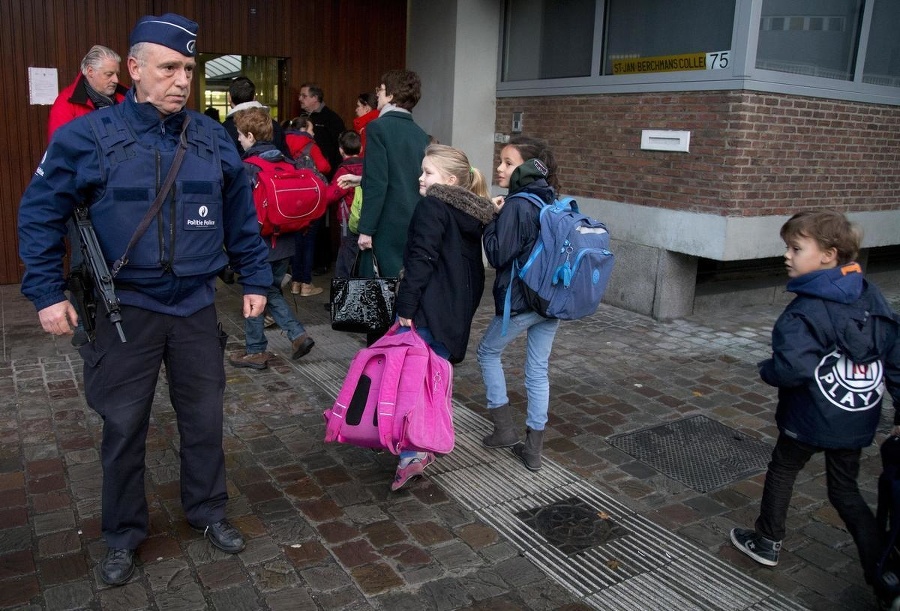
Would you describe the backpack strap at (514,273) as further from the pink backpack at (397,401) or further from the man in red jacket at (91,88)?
the man in red jacket at (91,88)

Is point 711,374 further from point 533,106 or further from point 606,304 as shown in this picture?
point 533,106

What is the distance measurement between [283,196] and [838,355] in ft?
12.9

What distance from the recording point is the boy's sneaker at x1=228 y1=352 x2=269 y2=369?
222 inches

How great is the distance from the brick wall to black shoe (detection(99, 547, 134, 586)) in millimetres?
5611

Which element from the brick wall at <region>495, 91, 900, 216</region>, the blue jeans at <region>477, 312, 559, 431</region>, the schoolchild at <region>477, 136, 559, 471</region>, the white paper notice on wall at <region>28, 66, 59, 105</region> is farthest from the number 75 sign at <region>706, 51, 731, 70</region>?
the white paper notice on wall at <region>28, 66, 59, 105</region>

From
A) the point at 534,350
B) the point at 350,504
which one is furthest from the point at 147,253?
the point at 534,350

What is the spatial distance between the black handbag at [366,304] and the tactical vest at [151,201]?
1.53 metres

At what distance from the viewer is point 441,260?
3.87 m

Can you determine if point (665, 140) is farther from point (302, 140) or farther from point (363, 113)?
point (302, 140)

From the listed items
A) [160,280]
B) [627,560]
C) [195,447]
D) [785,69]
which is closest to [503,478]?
[627,560]

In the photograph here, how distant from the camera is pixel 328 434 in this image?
371 centimetres

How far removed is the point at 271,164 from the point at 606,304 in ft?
12.7

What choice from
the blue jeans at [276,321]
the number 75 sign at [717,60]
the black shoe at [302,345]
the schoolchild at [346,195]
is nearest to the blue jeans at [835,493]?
the black shoe at [302,345]

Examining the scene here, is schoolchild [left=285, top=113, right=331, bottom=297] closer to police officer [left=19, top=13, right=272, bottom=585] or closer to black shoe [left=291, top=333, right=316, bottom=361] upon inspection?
black shoe [left=291, top=333, right=316, bottom=361]
